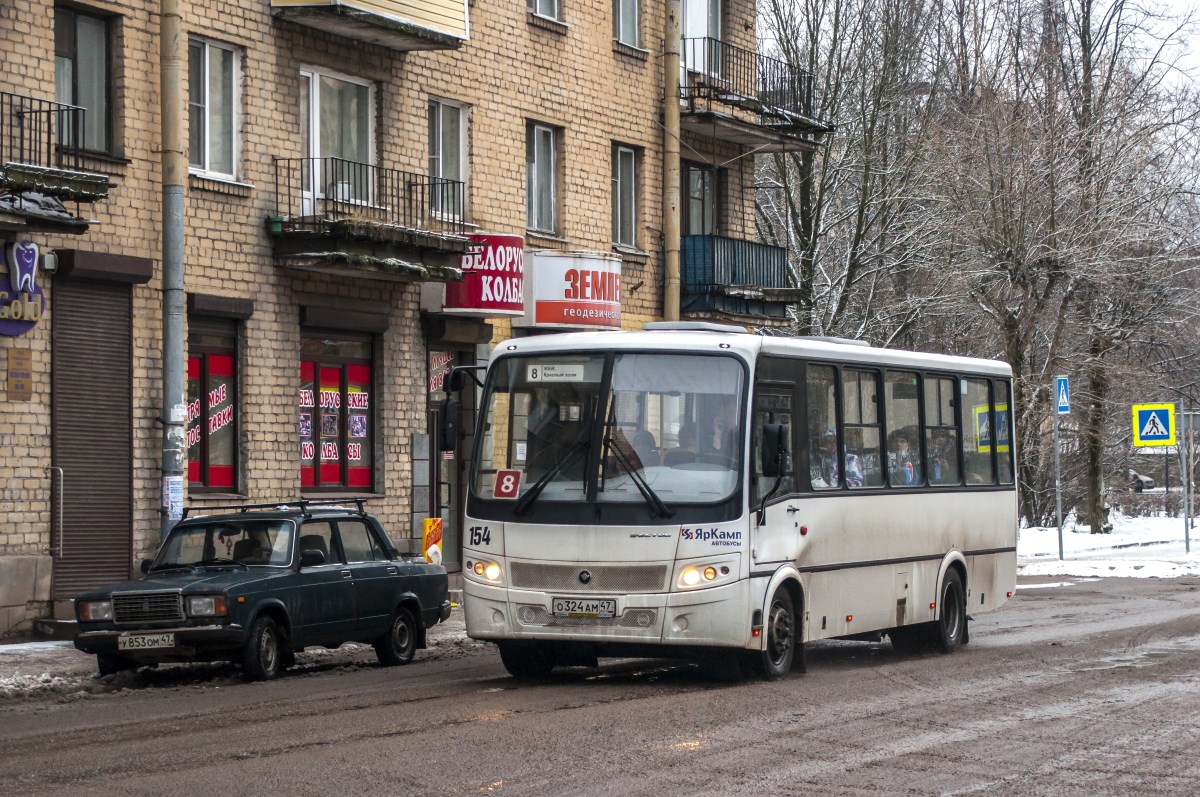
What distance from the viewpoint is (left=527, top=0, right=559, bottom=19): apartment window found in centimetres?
2860

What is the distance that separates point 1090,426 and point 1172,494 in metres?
12.2

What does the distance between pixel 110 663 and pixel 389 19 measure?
1078 centimetres

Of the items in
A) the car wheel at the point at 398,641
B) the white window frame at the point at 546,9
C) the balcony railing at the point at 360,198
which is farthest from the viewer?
the white window frame at the point at 546,9

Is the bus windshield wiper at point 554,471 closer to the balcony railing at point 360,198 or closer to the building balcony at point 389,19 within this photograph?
the balcony railing at point 360,198

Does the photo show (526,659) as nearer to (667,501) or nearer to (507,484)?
(507,484)

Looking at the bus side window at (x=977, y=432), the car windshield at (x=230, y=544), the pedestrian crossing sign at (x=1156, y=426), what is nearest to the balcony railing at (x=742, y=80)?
the pedestrian crossing sign at (x=1156, y=426)

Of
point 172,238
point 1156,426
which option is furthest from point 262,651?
point 1156,426

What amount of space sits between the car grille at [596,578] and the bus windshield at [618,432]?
0.48 m

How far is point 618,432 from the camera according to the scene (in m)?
14.4

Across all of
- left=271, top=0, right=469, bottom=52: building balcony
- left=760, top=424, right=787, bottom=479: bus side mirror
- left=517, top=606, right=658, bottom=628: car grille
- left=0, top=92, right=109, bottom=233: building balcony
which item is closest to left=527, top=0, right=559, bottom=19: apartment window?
left=271, top=0, right=469, bottom=52: building balcony

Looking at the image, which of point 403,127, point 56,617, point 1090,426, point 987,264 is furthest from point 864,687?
point 1090,426

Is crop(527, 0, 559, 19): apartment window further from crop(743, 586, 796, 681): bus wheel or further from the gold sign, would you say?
crop(743, 586, 796, 681): bus wheel

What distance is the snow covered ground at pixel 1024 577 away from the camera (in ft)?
50.9

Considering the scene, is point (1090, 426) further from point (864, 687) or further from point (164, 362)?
point (864, 687)
